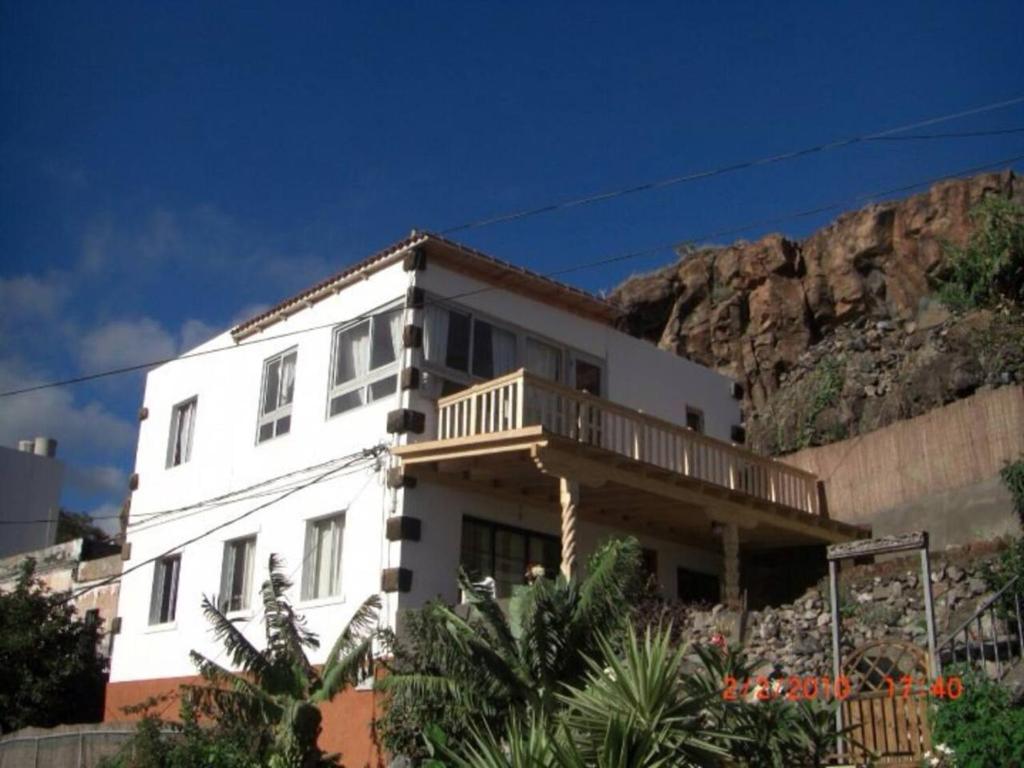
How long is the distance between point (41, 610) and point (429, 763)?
13801mm

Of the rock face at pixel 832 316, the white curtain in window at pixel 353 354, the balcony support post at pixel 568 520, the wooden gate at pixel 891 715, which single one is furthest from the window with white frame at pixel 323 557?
the rock face at pixel 832 316

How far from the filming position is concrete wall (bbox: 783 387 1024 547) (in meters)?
20.3

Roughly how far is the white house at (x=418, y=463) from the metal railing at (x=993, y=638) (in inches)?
226

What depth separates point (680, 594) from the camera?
917 inches

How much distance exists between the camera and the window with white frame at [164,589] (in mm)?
23594

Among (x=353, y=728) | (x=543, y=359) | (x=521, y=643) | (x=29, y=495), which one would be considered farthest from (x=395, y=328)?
(x=29, y=495)

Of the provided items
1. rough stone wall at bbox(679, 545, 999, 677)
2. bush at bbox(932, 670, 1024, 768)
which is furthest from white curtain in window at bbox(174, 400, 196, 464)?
bush at bbox(932, 670, 1024, 768)

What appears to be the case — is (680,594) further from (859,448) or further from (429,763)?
(429,763)

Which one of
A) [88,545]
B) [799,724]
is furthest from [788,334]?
[799,724]

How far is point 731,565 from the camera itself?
20.8 meters

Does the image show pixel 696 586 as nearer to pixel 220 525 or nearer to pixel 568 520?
pixel 568 520

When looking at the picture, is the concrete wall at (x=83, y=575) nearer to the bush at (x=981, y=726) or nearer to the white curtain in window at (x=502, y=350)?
the white curtain in window at (x=502, y=350)

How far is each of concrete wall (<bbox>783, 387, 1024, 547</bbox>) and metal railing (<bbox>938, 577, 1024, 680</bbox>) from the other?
5.39 meters

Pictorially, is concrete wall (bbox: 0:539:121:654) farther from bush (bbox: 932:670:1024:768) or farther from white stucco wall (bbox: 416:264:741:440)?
bush (bbox: 932:670:1024:768)
